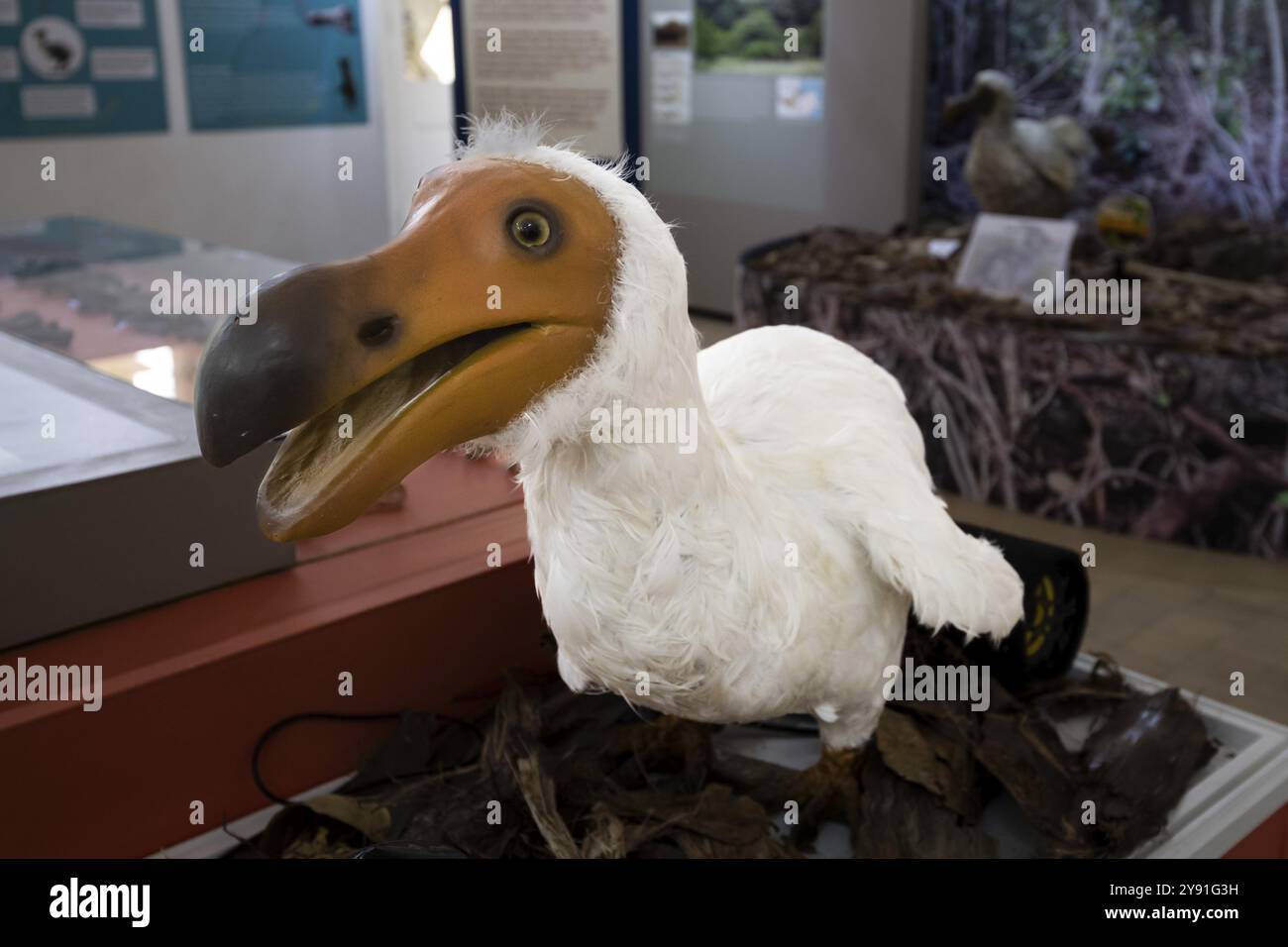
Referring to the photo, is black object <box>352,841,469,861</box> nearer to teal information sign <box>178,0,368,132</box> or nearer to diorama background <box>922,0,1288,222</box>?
teal information sign <box>178,0,368,132</box>

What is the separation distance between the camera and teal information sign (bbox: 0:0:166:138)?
4.01m

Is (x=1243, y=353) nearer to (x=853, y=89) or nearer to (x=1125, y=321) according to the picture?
(x=1125, y=321)

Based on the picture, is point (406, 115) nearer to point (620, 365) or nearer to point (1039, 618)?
point (1039, 618)

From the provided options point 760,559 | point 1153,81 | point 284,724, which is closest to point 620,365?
point 760,559

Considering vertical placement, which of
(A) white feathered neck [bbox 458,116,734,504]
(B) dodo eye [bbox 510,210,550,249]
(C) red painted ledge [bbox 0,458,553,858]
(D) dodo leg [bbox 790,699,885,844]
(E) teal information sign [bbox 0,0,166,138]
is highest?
(E) teal information sign [bbox 0,0,166,138]

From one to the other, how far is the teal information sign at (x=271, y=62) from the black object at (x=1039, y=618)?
11.7 ft

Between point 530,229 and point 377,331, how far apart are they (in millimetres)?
169

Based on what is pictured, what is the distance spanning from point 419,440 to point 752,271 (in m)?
3.57

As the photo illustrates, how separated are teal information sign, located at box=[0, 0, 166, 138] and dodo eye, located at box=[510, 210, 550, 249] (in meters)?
3.75

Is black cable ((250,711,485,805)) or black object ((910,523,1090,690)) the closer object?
black cable ((250,711,485,805))

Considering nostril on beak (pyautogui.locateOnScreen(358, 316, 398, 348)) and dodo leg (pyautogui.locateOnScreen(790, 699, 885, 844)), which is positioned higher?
nostril on beak (pyautogui.locateOnScreen(358, 316, 398, 348))

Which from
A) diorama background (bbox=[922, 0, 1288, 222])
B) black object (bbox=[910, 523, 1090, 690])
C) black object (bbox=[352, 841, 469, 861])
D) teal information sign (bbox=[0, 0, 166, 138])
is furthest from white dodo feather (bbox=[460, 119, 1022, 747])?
teal information sign (bbox=[0, 0, 166, 138])

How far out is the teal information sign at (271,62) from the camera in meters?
4.35
